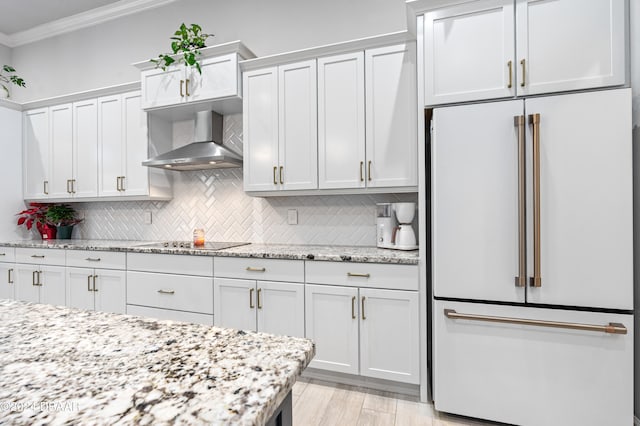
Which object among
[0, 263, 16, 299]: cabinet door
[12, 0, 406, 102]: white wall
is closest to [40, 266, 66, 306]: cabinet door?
[0, 263, 16, 299]: cabinet door

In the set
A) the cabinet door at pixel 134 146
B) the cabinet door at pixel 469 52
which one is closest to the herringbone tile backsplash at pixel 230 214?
the cabinet door at pixel 134 146

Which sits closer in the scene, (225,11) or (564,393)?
(564,393)

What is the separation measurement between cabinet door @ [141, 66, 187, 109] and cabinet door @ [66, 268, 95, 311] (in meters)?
1.57

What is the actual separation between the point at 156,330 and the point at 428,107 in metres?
1.79

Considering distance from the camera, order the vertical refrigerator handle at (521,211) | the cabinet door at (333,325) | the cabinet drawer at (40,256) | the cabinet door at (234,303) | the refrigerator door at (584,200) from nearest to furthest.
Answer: the refrigerator door at (584,200) < the vertical refrigerator handle at (521,211) < the cabinet door at (333,325) < the cabinet door at (234,303) < the cabinet drawer at (40,256)

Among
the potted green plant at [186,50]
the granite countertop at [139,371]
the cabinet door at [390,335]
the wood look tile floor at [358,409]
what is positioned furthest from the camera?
the potted green plant at [186,50]

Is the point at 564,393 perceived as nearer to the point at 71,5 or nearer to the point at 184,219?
the point at 184,219

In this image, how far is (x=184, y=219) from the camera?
333 centimetres

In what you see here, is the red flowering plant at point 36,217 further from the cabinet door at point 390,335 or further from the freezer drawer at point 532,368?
the freezer drawer at point 532,368

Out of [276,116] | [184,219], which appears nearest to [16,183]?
[184,219]

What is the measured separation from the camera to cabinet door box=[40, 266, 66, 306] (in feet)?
9.87

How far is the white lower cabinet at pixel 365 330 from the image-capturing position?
2029 mm

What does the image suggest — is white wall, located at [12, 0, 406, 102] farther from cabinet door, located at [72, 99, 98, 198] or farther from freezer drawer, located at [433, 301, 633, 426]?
freezer drawer, located at [433, 301, 633, 426]

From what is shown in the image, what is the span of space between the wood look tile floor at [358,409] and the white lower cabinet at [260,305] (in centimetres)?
39
